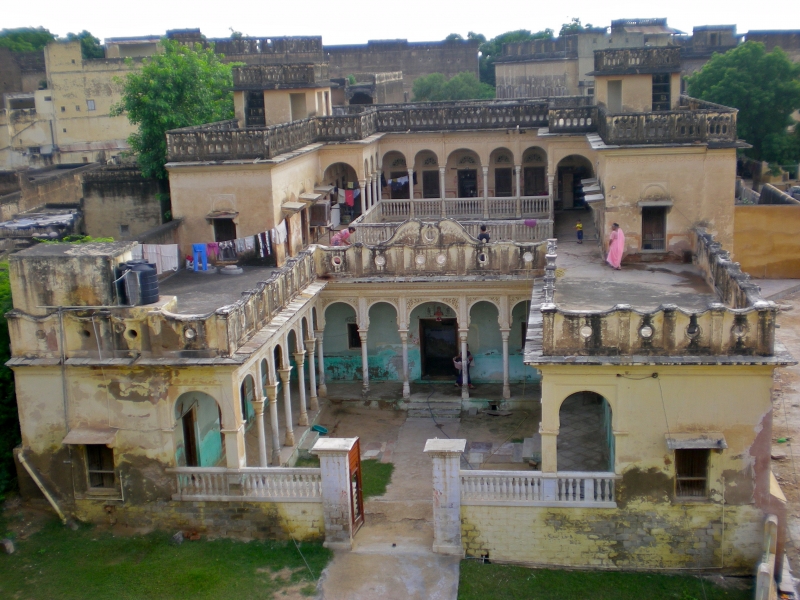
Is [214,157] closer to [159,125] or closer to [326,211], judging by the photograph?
[326,211]

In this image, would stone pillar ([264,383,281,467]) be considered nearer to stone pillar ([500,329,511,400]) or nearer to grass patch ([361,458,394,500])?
grass patch ([361,458,394,500])

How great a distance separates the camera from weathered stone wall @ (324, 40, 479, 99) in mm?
61812

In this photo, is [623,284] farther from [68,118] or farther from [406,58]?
[406,58]

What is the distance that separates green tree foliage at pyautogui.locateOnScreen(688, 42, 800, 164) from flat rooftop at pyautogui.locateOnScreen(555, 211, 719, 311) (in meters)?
20.4

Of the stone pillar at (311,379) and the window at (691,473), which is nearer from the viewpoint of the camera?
the window at (691,473)

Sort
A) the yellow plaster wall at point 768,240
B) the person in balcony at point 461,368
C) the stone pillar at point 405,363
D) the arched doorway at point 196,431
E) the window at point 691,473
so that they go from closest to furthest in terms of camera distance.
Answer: the window at point 691,473
the arched doorway at point 196,431
the stone pillar at point 405,363
the person in balcony at point 461,368
the yellow plaster wall at point 768,240

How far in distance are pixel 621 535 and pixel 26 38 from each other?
65.3 metres

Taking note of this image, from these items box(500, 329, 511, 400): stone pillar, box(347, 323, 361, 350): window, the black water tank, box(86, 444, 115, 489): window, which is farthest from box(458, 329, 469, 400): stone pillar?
box(86, 444, 115, 489): window

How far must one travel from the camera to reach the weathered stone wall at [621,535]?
48.4ft

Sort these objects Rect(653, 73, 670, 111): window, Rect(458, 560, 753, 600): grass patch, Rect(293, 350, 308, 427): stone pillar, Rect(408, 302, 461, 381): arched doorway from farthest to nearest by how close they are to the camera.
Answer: Rect(653, 73, 670, 111): window
Rect(408, 302, 461, 381): arched doorway
Rect(293, 350, 308, 427): stone pillar
Rect(458, 560, 753, 600): grass patch

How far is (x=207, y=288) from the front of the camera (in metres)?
20.0

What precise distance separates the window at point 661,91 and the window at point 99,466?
17562 millimetres

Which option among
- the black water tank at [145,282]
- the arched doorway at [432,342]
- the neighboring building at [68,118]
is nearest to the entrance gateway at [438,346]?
the arched doorway at [432,342]

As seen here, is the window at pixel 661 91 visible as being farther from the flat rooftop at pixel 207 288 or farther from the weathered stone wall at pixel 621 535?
the weathered stone wall at pixel 621 535
